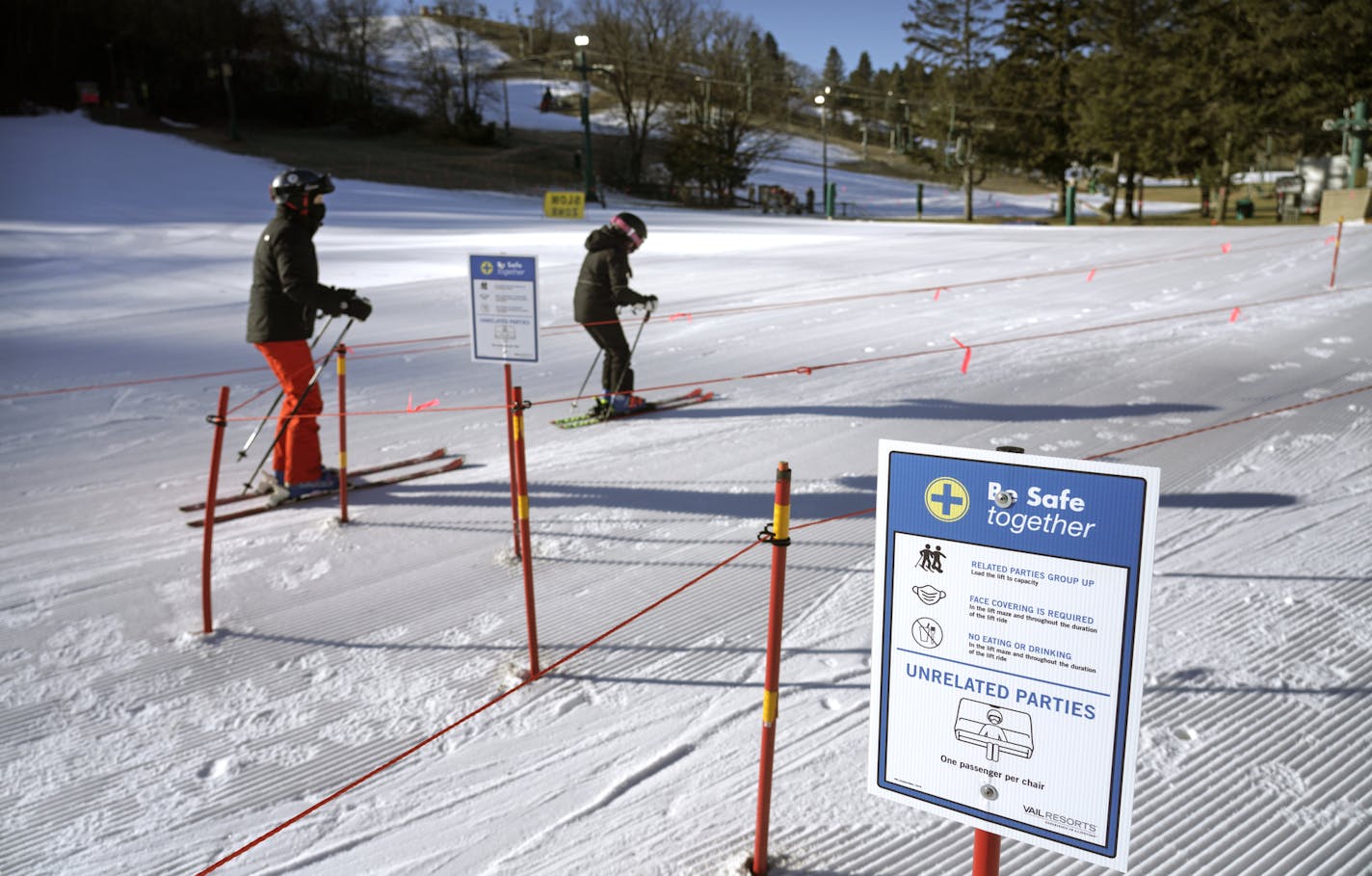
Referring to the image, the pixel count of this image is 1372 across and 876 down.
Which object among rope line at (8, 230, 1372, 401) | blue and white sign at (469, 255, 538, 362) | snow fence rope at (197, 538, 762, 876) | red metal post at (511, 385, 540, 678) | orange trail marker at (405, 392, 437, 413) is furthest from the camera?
rope line at (8, 230, 1372, 401)

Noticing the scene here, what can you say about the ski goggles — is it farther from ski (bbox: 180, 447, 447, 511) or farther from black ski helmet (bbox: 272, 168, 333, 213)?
black ski helmet (bbox: 272, 168, 333, 213)

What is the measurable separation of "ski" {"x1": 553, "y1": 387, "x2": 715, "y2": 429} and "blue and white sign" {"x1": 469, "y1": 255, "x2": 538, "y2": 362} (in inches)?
105

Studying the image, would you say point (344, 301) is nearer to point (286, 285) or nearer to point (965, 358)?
point (286, 285)

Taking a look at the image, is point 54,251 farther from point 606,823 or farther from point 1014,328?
point 606,823

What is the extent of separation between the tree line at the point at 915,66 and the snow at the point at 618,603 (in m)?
25.7

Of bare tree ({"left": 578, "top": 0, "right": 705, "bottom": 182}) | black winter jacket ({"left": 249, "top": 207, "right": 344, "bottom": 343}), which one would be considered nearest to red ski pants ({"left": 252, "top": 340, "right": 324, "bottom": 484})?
black winter jacket ({"left": 249, "top": 207, "right": 344, "bottom": 343})

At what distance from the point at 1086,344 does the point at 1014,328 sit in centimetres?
128

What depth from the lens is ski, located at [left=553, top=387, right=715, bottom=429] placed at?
8.66 metres

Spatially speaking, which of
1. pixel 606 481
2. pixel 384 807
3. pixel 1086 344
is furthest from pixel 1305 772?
pixel 1086 344

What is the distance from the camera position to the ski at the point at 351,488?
639 cm

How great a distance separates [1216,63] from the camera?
3553 centimetres

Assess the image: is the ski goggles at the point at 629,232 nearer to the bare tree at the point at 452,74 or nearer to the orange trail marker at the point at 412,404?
the orange trail marker at the point at 412,404

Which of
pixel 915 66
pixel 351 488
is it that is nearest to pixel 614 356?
pixel 351 488

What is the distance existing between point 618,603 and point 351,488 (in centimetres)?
286
